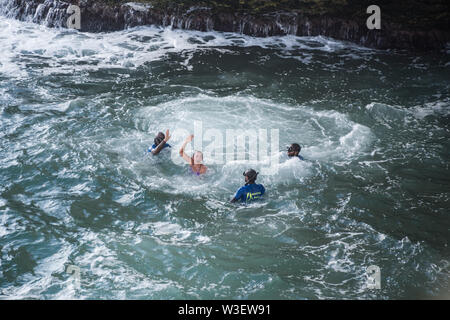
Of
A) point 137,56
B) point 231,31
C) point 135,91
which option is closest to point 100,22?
point 137,56

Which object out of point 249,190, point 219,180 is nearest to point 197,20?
point 219,180

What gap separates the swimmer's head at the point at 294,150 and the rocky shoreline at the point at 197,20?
402 inches

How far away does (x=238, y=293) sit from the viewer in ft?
15.4

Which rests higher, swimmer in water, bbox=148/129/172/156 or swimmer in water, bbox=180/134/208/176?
swimmer in water, bbox=148/129/172/156

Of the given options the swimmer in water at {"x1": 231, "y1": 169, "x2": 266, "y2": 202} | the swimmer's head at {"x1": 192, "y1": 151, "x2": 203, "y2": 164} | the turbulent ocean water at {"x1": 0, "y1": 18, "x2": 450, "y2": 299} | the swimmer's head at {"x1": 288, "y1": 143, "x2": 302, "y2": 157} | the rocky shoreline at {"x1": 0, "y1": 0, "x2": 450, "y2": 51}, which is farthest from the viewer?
the rocky shoreline at {"x1": 0, "y1": 0, "x2": 450, "y2": 51}

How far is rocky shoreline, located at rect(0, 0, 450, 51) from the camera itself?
635 inches

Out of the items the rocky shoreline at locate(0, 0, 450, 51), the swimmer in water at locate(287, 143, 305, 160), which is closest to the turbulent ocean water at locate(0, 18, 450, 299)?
the swimmer in water at locate(287, 143, 305, 160)

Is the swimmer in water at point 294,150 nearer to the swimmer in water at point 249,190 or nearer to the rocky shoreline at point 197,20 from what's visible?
the swimmer in water at point 249,190

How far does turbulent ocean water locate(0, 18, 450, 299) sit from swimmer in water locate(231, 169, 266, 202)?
18 cm

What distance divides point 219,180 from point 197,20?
11411 millimetres

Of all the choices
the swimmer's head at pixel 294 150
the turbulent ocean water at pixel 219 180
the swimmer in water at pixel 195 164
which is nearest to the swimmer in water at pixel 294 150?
the swimmer's head at pixel 294 150

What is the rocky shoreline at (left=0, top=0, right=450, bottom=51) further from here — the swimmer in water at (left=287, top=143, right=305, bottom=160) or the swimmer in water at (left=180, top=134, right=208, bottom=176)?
the swimmer in water at (left=180, top=134, right=208, bottom=176)

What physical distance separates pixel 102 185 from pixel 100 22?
12.1m

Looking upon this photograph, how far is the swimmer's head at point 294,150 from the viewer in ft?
25.2
